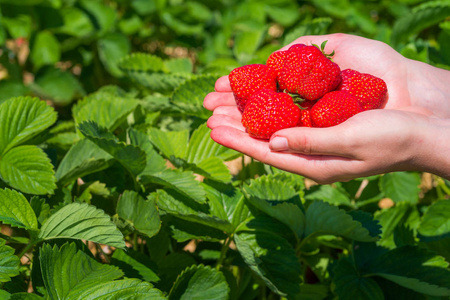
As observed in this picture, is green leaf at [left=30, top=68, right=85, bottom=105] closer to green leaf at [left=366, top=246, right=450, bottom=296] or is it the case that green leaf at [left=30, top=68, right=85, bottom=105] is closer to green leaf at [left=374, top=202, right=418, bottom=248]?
green leaf at [left=374, top=202, right=418, bottom=248]

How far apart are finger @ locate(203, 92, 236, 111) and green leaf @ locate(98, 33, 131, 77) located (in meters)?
1.23

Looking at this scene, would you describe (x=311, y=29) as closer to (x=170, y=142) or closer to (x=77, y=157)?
(x=170, y=142)

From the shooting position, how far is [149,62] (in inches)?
71.1

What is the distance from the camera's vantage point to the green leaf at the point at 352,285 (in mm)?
1250

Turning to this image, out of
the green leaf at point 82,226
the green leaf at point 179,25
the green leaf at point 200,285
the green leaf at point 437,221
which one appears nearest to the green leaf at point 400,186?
the green leaf at point 437,221

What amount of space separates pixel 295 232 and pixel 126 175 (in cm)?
52

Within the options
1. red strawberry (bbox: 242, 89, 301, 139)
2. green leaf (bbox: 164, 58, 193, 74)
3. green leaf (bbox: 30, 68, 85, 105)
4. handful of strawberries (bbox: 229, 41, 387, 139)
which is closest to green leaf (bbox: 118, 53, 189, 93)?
green leaf (bbox: 164, 58, 193, 74)

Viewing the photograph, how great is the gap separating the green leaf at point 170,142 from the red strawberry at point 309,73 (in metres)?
0.35

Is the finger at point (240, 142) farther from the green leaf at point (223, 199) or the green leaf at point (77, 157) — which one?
the green leaf at point (77, 157)

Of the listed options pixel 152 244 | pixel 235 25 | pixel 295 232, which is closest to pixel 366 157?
pixel 295 232

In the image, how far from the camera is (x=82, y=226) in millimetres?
1032

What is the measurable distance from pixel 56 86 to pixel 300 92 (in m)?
1.52

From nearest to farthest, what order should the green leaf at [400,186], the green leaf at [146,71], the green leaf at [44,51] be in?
the green leaf at [400,186]
the green leaf at [146,71]
the green leaf at [44,51]

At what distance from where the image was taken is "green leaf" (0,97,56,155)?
1283 mm
